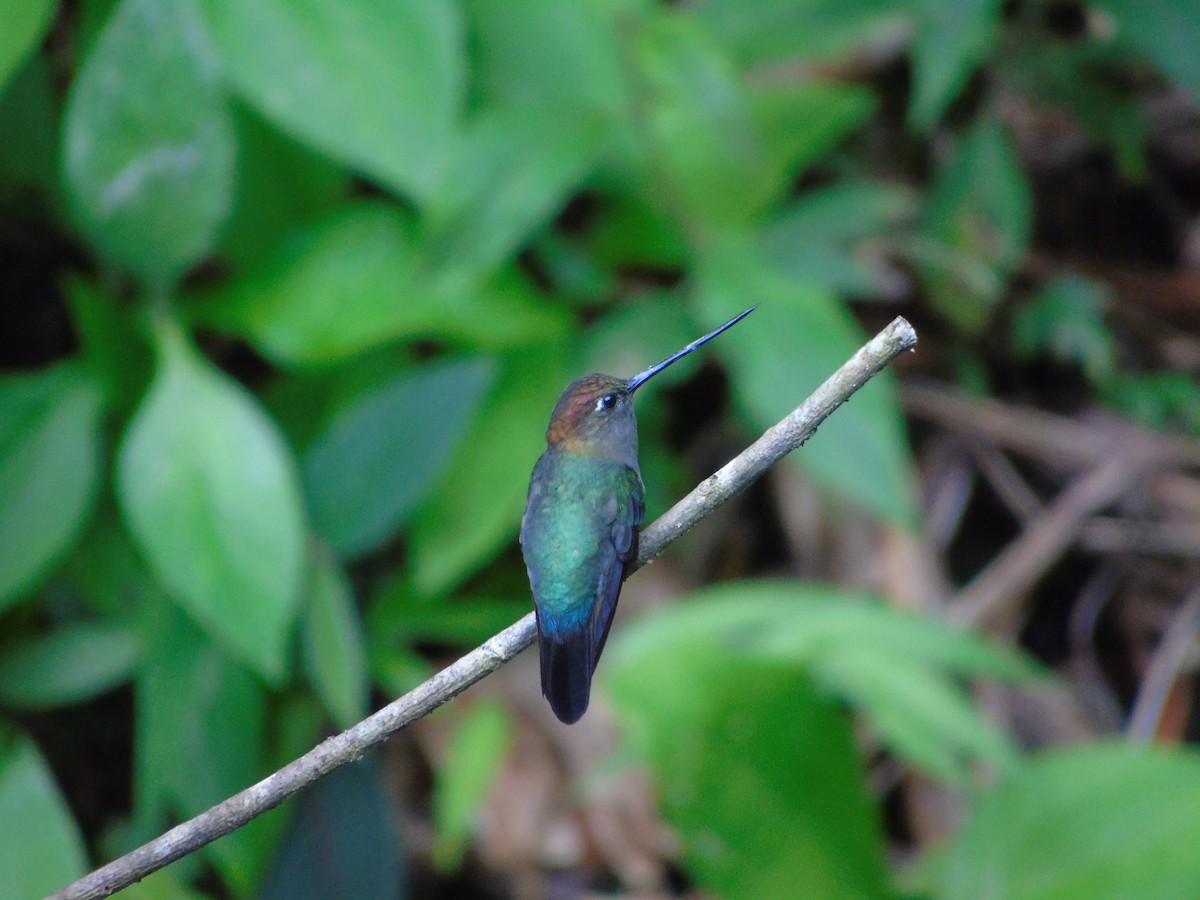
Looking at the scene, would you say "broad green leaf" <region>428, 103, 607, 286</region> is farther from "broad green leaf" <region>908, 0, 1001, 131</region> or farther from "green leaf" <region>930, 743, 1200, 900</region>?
"green leaf" <region>930, 743, 1200, 900</region>

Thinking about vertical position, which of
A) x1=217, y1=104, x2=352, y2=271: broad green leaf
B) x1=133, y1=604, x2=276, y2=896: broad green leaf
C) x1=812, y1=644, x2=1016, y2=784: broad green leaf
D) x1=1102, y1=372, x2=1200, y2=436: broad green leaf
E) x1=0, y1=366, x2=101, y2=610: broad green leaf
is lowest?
x1=1102, y1=372, x2=1200, y2=436: broad green leaf

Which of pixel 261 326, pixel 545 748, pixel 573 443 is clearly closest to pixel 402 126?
pixel 261 326

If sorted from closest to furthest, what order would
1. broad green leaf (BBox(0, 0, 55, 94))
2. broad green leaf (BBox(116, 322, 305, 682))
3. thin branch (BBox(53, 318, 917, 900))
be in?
thin branch (BBox(53, 318, 917, 900)) → broad green leaf (BBox(0, 0, 55, 94)) → broad green leaf (BBox(116, 322, 305, 682))

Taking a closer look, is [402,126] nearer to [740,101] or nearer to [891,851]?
[740,101]

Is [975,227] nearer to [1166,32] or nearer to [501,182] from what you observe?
[1166,32]

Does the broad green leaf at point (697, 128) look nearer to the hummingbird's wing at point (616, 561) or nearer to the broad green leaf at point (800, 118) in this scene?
the broad green leaf at point (800, 118)

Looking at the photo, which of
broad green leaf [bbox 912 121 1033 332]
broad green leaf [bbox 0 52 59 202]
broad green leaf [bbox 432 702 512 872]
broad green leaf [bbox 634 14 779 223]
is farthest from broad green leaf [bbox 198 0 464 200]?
broad green leaf [bbox 912 121 1033 332]
